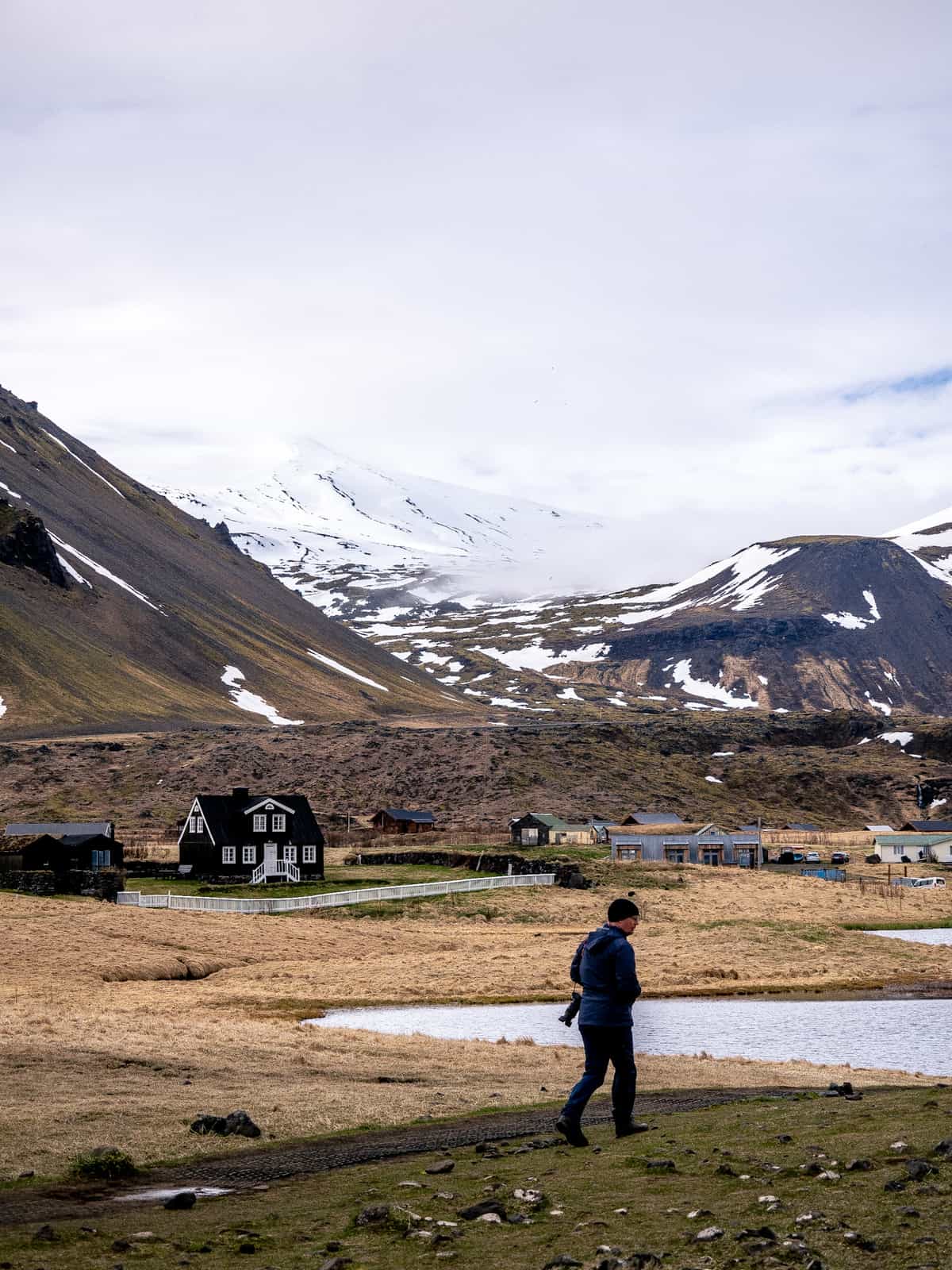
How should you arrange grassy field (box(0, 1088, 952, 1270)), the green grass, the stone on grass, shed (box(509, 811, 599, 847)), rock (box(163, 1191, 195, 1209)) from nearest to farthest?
grassy field (box(0, 1088, 952, 1270))
the stone on grass
rock (box(163, 1191, 195, 1209))
the green grass
shed (box(509, 811, 599, 847))

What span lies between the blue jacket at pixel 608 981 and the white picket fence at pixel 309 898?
194 ft

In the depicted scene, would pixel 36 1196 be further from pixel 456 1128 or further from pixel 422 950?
pixel 422 950

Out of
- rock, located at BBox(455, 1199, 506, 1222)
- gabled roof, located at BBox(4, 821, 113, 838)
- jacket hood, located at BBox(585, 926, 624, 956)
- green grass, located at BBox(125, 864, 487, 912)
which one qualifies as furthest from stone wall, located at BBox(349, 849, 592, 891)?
rock, located at BBox(455, 1199, 506, 1222)

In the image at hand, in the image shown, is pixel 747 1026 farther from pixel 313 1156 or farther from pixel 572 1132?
pixel 313 1156

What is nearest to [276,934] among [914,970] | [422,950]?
[422,950]

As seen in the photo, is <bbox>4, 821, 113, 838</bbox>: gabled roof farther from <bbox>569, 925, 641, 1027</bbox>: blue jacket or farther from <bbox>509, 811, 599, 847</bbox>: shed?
<bbox>569, 925, 641, 1027</bbox>: blue jacket

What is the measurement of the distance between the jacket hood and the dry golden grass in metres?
5.47

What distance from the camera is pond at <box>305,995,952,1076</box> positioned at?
117 feet

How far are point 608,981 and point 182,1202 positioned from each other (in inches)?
208

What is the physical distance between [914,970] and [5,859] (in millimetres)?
50341

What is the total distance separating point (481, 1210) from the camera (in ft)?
42.4

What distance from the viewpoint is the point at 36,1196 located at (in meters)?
14.6

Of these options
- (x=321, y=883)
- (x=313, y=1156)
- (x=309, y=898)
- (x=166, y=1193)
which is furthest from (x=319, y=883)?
(x=166, y=1193)

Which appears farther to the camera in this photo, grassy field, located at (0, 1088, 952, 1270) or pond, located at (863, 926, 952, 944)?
pond, located at (863, 926, 952, 944)
